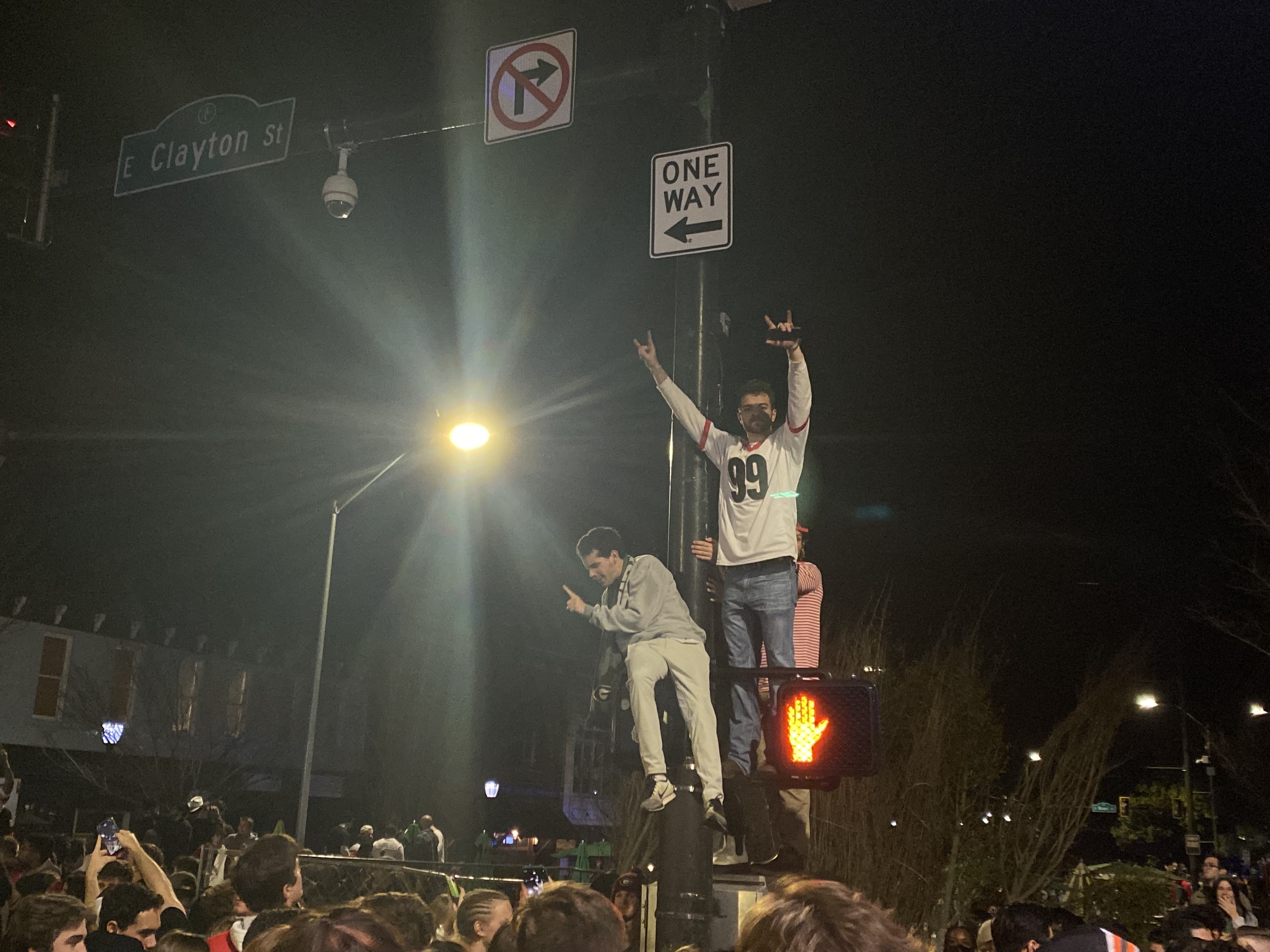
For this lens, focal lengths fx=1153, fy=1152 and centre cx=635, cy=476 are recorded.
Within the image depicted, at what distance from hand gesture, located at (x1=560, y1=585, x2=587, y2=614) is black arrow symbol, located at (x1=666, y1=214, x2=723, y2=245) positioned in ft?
6.44

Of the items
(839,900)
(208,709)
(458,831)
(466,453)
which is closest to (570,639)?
(458,831)

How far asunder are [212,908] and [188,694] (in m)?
35.7

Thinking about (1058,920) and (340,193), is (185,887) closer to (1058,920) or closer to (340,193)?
(340,193)

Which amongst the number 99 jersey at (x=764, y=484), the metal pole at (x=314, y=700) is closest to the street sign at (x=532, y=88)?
the number 99 jersey at (x=764, y=484)

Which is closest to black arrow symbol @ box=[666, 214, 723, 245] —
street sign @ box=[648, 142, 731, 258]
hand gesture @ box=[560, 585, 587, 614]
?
street sign @ box=[648, 142, 731, 258]

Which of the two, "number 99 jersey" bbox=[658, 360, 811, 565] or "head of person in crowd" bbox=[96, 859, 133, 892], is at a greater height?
"number 99 jersey" bbox=[658, 360, 811, 565]

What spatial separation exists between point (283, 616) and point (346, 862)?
127 feet

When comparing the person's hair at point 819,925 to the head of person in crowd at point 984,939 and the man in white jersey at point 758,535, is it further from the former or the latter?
the head of person in crowd at point 984,939

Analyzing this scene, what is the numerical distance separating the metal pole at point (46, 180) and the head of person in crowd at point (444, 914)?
217 inches

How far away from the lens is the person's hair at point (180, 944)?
15.3 feet

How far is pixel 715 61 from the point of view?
6.29 meters

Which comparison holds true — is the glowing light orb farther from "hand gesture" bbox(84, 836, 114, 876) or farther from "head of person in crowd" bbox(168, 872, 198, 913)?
"hand gesture" bbox(84, 836, 114, 876)

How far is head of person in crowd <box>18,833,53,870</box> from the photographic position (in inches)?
357

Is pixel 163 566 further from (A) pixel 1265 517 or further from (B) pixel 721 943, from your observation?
(B) pixel 721 943
